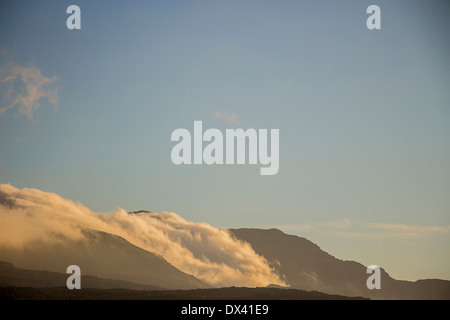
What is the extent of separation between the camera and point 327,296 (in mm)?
161750

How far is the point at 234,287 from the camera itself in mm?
178750
